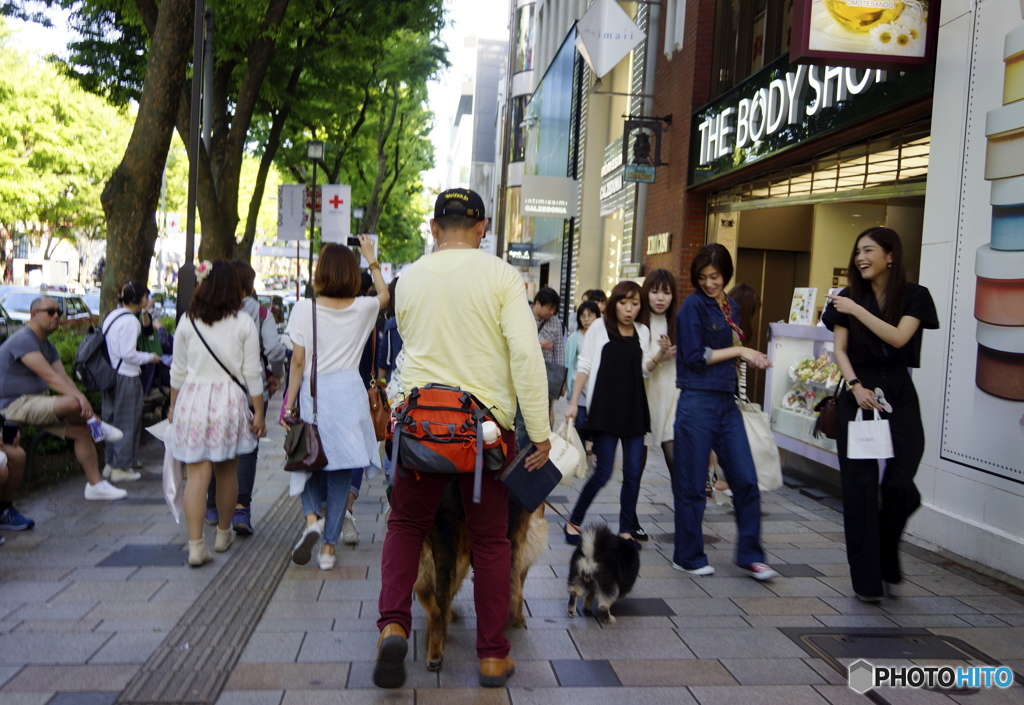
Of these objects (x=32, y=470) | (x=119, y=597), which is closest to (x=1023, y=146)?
(x=119, y=597)

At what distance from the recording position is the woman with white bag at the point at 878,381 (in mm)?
4758

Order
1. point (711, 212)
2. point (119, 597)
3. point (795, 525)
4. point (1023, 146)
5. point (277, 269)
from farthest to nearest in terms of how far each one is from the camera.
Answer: point (277, 269), point (711, 212), point (795, 525), point (1023, 146), point (119, 597)

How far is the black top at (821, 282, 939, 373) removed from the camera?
475cm

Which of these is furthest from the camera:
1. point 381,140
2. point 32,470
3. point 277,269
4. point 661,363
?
point 277,269

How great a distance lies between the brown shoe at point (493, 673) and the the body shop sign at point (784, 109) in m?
5.32

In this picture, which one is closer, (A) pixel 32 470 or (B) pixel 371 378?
(B) pixel 371 378

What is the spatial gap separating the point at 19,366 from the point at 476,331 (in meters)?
4.56

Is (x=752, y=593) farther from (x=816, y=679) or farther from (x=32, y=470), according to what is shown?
(x=32, y=470)

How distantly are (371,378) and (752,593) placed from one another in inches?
115

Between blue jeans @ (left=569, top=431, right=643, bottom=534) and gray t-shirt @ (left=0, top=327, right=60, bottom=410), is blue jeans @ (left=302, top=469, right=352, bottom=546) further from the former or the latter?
gray t-shirt @ (left=0, top=327, right=60, bottom=410)

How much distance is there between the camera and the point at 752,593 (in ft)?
16.8

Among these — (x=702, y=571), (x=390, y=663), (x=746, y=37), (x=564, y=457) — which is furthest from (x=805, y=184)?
(x=390, y=663)

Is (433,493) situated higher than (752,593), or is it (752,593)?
(433,493)

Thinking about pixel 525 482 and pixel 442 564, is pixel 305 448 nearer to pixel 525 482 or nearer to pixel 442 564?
pixel 442 564
